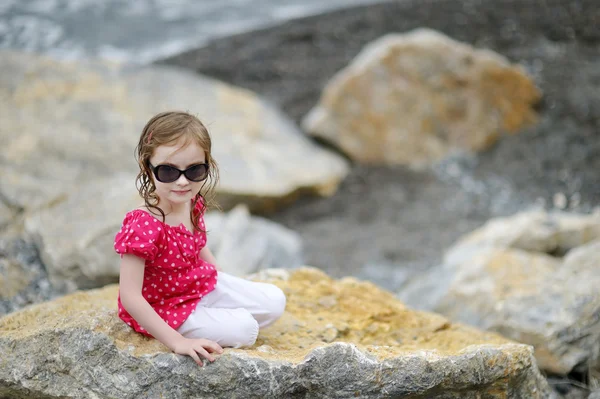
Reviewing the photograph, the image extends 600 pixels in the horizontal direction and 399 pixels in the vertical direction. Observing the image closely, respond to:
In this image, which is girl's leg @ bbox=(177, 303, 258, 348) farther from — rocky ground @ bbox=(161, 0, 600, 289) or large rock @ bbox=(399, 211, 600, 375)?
rocky ground @ bbox=(161, 0, 600, 289)

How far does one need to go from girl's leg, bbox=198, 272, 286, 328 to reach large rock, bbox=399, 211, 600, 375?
52.3 inches

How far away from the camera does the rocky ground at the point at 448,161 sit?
535 centimetres

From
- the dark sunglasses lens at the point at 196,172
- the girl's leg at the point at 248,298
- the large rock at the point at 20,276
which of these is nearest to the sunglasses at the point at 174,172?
the dark sunglasses lens at the point at 196,172

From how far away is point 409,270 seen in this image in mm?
4906

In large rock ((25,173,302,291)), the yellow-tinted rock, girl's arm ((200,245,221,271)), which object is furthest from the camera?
large rock ((25,173,302,291))

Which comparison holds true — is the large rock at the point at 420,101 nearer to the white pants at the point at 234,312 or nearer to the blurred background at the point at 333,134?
the blurred background at the point at 333,134

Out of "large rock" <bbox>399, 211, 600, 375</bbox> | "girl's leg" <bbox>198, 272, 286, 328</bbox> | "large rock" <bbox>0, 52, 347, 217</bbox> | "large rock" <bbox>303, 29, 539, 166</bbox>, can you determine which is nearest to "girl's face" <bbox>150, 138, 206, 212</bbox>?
"girl's leg" <bbox>198, 272, 286, 328</bbox>

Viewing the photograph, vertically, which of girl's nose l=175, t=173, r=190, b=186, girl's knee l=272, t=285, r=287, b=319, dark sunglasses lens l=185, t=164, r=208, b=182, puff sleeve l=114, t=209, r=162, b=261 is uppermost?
dark sunglasses lens l=185, t=164, r=208, b=182

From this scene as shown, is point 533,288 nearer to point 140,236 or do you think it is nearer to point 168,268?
point 168,268

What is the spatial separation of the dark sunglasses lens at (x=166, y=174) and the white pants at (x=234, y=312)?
1.41ft

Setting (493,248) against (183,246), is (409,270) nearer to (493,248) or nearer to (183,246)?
(493,248)

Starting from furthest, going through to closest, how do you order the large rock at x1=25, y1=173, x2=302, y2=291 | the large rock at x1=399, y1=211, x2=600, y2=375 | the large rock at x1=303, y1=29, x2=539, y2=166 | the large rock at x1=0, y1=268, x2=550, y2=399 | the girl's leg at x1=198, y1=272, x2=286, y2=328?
the large rock at x1=303, y1=29, x2=539, y2=166 → the large rock at x1=25, y1=173, x2=302, y2=291 → the large rock at x1=399, y1=211, x2=600, y2=375 → the girl's leg at x1=198, y1=272, x2=286, y2=328 → the large rock at x1=0, y1=268, x2=550, y2=399

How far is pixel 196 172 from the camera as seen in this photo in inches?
80.6

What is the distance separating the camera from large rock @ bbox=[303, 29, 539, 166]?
6520 mm
